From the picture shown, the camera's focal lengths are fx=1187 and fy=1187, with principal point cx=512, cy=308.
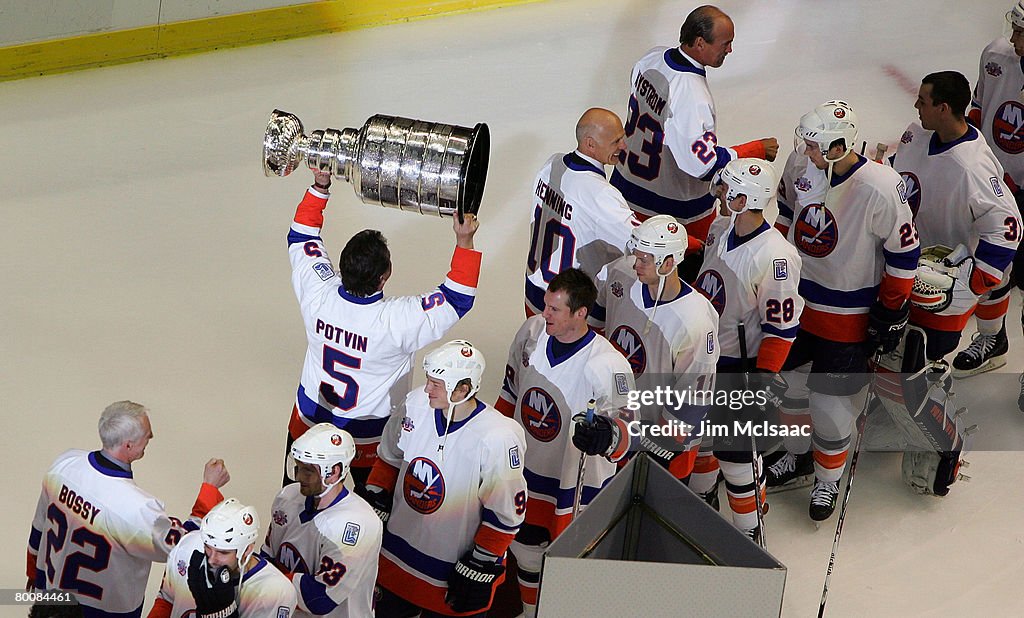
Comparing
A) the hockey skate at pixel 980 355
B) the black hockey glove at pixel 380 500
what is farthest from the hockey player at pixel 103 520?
the hockey skate at pixel 980 355

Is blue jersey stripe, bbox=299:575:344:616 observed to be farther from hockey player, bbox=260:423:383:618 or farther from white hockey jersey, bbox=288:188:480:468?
white hockey jersey, bbox=288:188:480:468

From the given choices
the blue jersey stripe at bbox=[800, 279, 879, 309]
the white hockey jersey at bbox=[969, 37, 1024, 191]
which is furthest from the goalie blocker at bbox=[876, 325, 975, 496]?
the white hockey jersey at bbox=[969, 37, 1024, 191]

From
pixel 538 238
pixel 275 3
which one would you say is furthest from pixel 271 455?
pixel 275 3

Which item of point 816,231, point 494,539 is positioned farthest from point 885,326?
point 494,539

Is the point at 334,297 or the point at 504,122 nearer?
the point at 334,297

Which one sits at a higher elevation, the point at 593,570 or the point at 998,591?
the point at 593,570

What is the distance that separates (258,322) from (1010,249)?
3.11 m

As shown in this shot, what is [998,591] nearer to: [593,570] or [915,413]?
[915,413]

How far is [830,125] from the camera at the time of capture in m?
4.08

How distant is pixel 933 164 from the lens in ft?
14.7

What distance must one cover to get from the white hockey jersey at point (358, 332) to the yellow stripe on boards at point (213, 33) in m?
3.65

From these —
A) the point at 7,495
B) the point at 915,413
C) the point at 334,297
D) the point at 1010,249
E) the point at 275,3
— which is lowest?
the point at 7,495

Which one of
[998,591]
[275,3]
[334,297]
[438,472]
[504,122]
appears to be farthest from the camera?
[275,3]

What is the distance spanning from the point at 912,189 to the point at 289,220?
2.94 m
